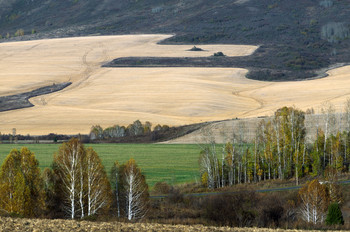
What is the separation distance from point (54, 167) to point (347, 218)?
59.9ft

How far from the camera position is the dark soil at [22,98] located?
114 meters

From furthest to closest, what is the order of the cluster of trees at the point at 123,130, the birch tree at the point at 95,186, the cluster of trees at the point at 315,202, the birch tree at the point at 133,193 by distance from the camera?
the cluster of trees at the point at 123,130 → the birch tree at the point at 133,193 → the cluster of trees at the point at 315,202 → the birch tree at the point at 95,186

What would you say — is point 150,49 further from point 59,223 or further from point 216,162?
point 59,223

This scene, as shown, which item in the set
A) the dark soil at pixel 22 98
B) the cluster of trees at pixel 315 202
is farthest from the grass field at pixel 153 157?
the dark soil at pixel 22 98

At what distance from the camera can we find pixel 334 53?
197m

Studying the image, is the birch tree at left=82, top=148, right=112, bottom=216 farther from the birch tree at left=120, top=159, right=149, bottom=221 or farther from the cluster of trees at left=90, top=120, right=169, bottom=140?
the cluster of trees at left=90, top=120, right=169, bottom=140

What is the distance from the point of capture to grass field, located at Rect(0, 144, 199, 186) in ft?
185

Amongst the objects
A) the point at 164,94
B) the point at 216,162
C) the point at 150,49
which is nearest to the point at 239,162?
the point at 216,162

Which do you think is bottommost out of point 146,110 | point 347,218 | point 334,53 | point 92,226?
point 347,218

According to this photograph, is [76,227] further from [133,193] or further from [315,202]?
[315,202]

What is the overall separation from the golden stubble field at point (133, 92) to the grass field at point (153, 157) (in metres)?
16.6

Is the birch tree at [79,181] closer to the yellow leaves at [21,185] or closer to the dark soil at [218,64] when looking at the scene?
the yellow leaves at [21,185]

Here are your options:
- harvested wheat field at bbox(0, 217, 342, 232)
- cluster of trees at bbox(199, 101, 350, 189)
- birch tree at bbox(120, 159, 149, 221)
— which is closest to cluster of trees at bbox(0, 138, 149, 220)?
birch tree at bbox(120, 159, 149, 221)

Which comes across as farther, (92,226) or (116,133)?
(116,133)
